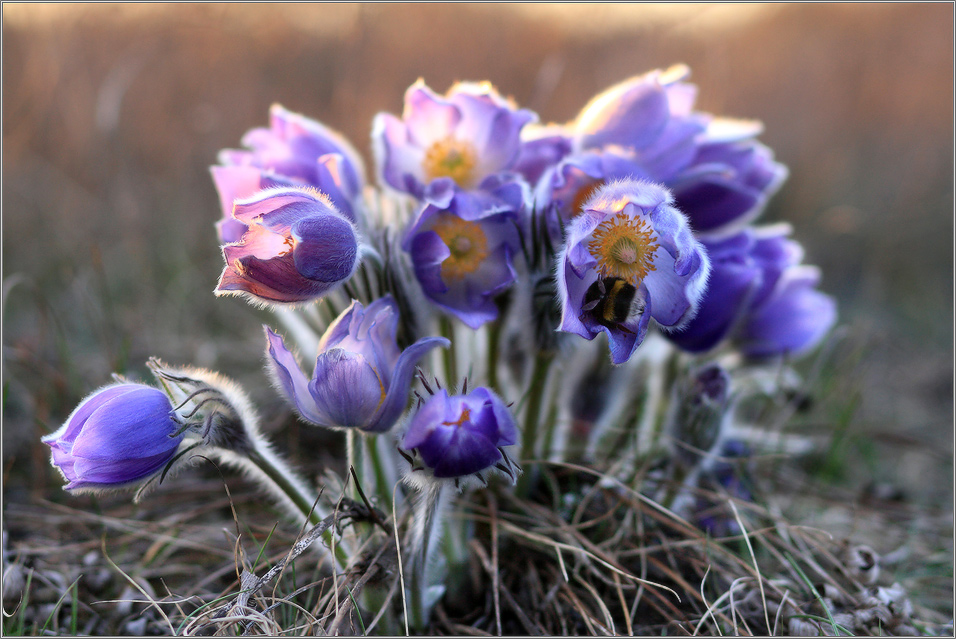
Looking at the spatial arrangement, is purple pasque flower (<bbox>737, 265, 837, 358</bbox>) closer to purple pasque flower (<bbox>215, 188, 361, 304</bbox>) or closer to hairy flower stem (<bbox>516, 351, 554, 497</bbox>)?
hairy flower stem (<bbox>516, 351, 554, 497</bbox>)

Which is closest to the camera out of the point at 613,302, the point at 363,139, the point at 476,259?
the point at 613,302

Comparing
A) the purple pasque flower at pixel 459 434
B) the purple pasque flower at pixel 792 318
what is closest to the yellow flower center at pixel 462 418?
the purple pasque flower at pixel 459 434

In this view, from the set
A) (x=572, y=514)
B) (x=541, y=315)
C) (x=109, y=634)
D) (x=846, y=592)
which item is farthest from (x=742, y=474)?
(x=109, y=634)

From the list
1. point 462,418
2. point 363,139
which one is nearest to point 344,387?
point 462,418

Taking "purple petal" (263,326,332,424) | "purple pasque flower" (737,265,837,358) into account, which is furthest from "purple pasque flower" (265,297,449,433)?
"purple pasque flower" (737,265,837,358)

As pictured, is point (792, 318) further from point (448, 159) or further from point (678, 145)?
point (448, 159)

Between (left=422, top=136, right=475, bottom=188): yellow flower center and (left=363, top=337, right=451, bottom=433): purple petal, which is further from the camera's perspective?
(left=422, top=136, right=475, bottom=188): yellow flower center
